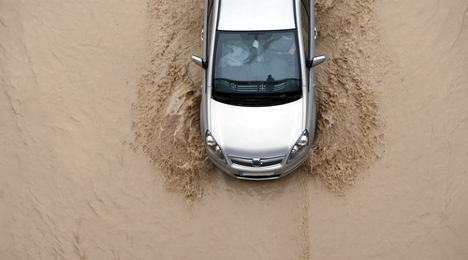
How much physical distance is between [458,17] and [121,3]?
18.3ft

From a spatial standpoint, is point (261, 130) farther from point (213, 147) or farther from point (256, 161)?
point (213, 147)

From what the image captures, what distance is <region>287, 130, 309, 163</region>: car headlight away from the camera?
4.72m

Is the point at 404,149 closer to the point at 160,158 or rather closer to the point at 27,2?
the point at 160,158

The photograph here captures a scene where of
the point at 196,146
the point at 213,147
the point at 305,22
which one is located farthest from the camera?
the point at 196,146

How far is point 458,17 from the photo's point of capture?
5594 mm

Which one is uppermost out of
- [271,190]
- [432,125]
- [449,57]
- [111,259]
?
[449,57]

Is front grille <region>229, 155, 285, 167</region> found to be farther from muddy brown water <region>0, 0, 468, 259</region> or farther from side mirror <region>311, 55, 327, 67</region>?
side mirror <region>311, 55, 327, 67</region>

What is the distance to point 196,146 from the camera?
555cm

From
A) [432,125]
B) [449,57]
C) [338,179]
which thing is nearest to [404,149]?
[432,125]

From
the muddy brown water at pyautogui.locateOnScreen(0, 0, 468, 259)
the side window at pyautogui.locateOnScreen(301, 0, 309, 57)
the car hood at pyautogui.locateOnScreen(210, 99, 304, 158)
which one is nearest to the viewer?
the car hood at pyautogui.locateOnScreen(210, 99, 304, 158)

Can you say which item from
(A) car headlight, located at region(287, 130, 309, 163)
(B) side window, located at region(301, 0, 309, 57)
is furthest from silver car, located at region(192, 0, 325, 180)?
(B) side window, located at region(301, 0, 309, 57)

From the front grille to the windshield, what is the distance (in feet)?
2.42

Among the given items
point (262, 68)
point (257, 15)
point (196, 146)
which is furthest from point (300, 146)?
point (257, 15)

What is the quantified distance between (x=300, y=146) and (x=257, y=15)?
1885mm
